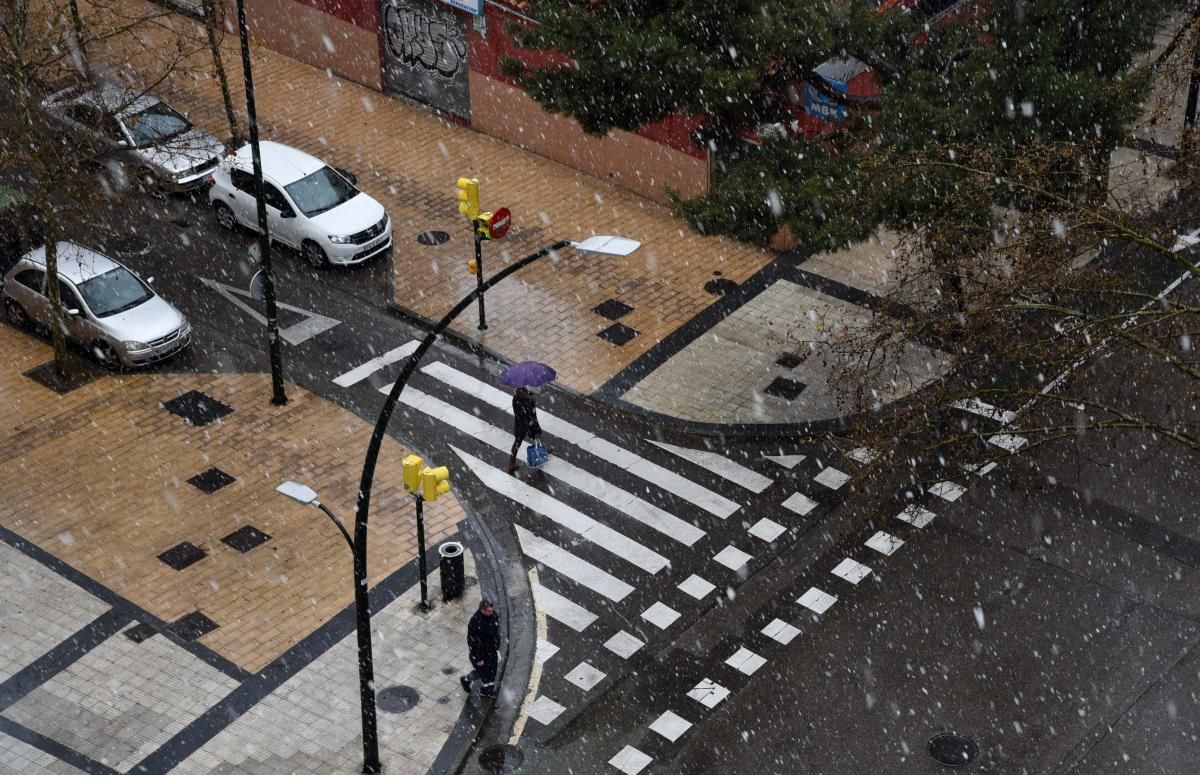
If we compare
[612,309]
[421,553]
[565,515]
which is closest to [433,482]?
[421,553]

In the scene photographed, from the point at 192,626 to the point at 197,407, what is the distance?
507 centimetres

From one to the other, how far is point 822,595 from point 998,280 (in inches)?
200

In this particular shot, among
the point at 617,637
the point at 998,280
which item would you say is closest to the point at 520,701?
the point at 617,637

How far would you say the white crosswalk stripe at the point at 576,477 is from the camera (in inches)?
850

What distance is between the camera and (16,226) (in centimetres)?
2725

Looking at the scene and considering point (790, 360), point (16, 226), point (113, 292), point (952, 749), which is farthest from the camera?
point (16, 226)

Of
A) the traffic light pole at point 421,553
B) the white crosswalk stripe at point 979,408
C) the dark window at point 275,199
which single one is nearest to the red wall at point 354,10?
the dark window at point 275,199

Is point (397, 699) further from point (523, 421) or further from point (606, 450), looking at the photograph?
point (606, 450)

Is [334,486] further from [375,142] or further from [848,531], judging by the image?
[375,142]

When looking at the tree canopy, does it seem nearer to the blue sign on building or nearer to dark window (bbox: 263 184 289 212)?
dark window (bbox: 263 184 289 212)

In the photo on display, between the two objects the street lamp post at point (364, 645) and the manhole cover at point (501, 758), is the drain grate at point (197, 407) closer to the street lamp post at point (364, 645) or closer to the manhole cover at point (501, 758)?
the street lamp post at point (364, 645)

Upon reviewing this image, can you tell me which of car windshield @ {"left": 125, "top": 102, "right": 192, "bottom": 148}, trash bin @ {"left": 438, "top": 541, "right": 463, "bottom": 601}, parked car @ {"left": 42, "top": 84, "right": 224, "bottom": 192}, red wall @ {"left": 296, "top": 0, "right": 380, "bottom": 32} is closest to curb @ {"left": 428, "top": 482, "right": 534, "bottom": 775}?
trash bin @ {"left": 438, "top": 541, "right": 463, "bottom": 601}

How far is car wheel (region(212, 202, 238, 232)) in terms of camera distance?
28.5m

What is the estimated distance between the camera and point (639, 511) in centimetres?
2191
